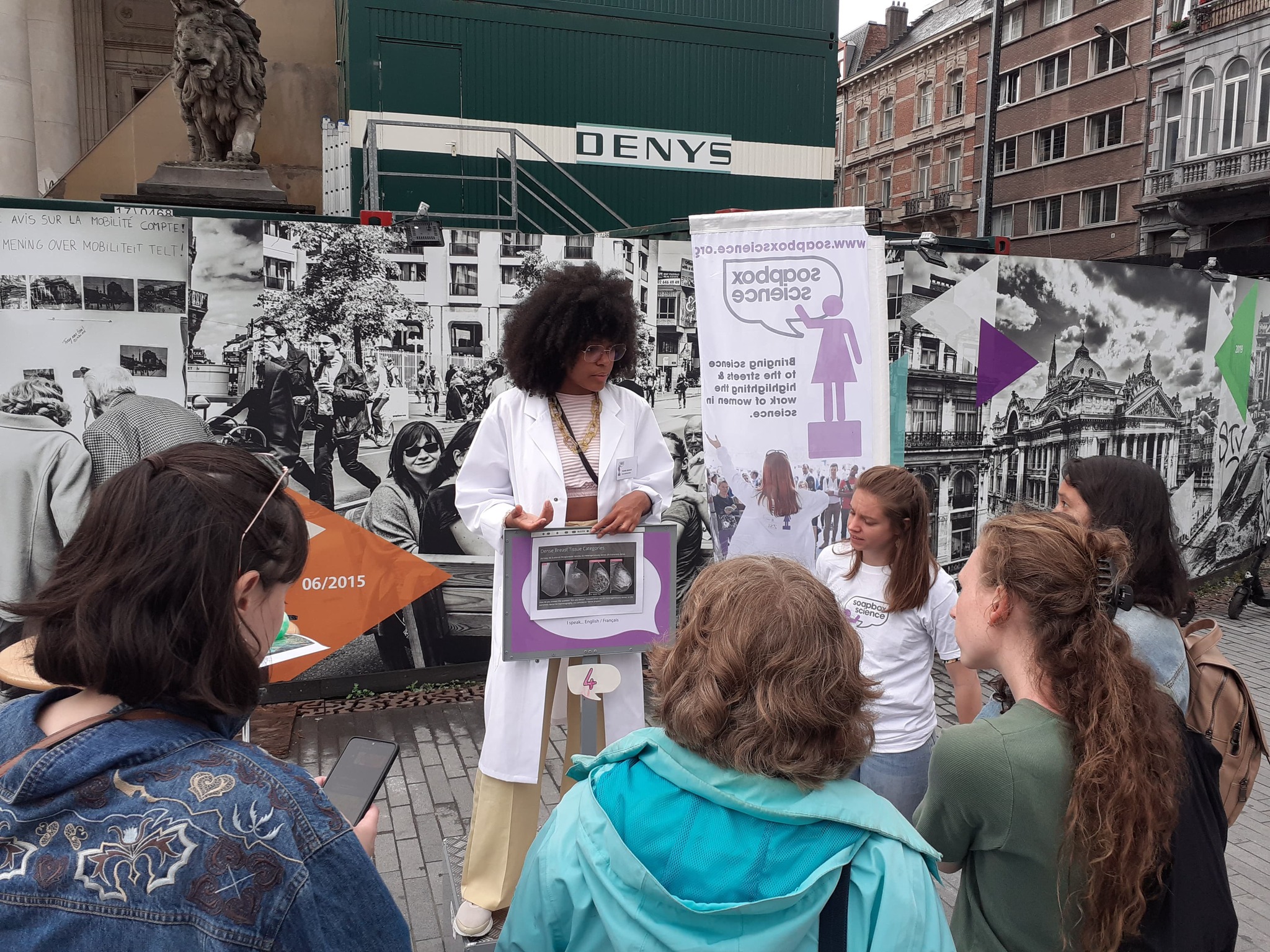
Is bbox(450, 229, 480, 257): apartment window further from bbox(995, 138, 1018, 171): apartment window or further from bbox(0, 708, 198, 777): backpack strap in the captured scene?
bbox(995, 138, 1018, 171): apartment window

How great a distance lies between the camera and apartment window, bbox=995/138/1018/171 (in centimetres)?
4309

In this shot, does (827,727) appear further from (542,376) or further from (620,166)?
(620,166)

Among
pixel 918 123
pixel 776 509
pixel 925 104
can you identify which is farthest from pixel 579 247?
pixel 925 104

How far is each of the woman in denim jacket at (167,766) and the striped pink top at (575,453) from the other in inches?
84.1

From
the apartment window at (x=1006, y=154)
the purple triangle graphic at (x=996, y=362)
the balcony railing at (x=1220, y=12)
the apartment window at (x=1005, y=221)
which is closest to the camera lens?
the purple triangle graphic at (x=996, y=362)

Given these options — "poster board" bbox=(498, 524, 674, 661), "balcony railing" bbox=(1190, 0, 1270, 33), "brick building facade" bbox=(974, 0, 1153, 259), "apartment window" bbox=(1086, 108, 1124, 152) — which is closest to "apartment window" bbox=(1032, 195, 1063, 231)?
"brick building facade" bbox=(974, 0, 1153, 259)

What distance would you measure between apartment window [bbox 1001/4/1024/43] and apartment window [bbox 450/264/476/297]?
147 ft

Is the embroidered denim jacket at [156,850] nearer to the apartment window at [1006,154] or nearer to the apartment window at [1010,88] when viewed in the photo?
the apartment window at [1006,154]

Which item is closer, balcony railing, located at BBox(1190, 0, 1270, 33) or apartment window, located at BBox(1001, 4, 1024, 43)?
balcony railing, located at BBox(1190, 0, 1270, 33)

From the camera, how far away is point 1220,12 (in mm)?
31469

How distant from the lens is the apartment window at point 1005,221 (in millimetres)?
43375

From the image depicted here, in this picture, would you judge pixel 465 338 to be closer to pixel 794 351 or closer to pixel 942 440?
pixel 794 351

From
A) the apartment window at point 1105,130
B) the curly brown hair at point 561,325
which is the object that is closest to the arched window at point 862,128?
the apartment window at point 1105,130

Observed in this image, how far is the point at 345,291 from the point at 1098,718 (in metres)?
4.65
